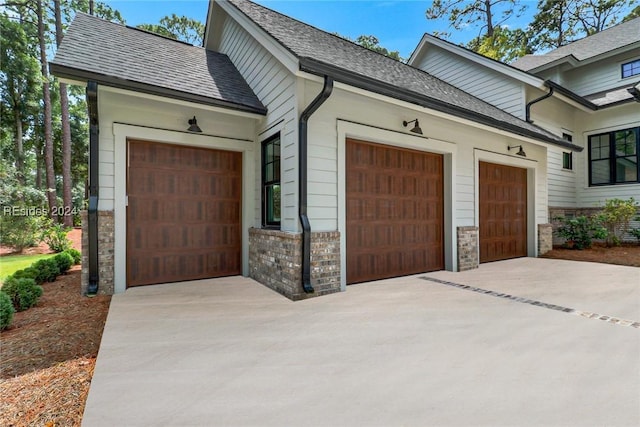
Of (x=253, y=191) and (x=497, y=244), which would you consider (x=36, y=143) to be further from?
(x=497, y=244)

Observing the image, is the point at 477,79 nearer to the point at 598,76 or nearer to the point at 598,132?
the point at 598,132

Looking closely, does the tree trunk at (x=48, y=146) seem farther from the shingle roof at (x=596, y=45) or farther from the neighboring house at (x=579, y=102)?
the shingle roof at (x=596, y=45)

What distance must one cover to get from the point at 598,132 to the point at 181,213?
41.9 feet

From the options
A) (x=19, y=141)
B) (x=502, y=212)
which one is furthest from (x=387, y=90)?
(x=19, y=141)

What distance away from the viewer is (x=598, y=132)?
33.5 ft

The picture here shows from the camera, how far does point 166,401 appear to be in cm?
197

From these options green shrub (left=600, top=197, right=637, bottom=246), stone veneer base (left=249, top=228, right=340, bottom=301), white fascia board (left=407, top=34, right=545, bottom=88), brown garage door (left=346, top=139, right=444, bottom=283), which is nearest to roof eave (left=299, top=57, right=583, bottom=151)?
brown garage door (left=346, top=139, right=444, bottom=283)

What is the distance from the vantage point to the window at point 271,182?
16.8ft

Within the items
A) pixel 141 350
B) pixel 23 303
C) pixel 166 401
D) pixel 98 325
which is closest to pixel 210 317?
pixel 141 350

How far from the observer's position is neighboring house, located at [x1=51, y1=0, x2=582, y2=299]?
4.38 meters

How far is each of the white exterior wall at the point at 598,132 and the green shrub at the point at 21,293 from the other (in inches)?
548

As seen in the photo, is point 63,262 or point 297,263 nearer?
point 297,263

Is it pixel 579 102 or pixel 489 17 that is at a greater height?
pixel 489 17

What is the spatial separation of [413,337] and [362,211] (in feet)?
8.45
